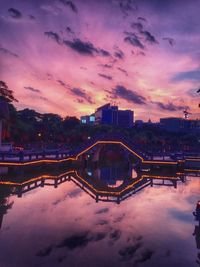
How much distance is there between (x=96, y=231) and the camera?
14273 millimetres

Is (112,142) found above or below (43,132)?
below

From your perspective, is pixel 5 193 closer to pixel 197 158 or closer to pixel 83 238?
pixel 83 238

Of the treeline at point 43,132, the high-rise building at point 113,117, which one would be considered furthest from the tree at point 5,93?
the high-rise building at point 113,117

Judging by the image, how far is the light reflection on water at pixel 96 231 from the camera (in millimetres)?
10852

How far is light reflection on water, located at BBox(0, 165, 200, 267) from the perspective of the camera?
10852 mm

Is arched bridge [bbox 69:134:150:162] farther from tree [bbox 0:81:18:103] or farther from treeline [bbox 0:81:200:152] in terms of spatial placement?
tree [bbox 0:81:18:103]

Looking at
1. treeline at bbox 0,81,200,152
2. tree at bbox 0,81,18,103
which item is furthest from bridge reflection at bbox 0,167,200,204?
tree at bbox 0,81,18,103

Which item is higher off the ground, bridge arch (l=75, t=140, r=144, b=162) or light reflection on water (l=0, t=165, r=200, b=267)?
bridge arch (l=75, t=140, r=144, b=162)

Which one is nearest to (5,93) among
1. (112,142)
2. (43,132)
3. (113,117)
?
(43,132)

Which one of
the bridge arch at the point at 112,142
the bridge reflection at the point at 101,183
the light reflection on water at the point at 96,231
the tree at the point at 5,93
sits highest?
the tree at the point at 5,93

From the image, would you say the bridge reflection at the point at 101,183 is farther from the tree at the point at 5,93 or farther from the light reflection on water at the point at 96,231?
the tree at the point at 5,93

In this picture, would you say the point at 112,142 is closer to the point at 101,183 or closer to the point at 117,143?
the point at 117,143

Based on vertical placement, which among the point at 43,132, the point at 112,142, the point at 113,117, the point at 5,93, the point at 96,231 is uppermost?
the point at 113,117

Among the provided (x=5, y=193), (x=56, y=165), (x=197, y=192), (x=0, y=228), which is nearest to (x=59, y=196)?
(x=5, y=193)
